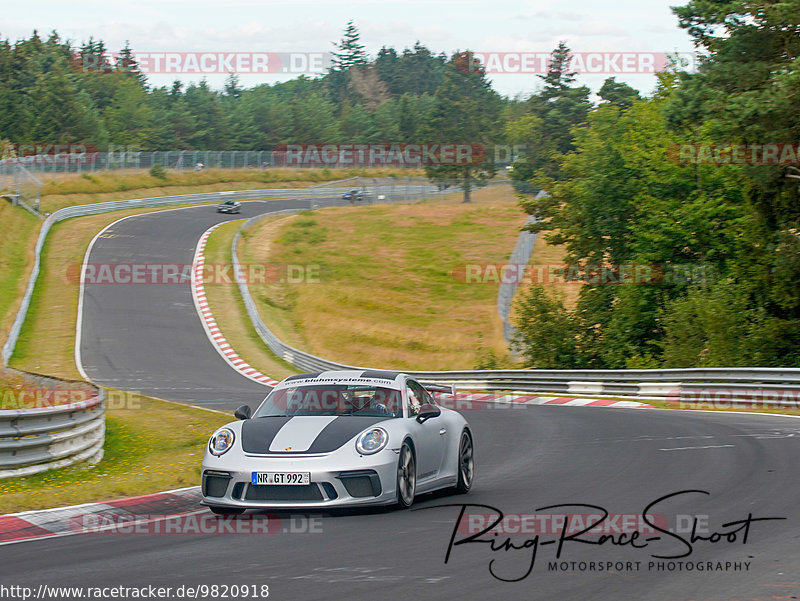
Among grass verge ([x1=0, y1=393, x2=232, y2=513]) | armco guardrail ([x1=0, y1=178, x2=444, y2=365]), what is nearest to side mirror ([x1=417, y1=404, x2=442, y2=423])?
grass verge ([x1=0, y1=393, x2=232, y2=513])

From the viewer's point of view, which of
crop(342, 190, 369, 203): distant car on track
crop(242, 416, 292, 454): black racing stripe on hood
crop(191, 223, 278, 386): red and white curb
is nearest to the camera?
crop(242, 416, 292, 454): black racing stripe on hood

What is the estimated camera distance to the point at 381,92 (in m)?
187

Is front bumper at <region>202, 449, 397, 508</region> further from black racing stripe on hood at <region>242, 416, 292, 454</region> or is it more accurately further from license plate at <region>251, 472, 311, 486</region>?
black racing stripe on hood at <region>242, 416, 292, 454</region>

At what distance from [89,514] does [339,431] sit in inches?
90.1

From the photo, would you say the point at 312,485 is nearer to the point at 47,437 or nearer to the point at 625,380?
the point at 47,437

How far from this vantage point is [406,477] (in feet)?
28.4

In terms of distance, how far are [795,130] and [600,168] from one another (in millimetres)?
11400

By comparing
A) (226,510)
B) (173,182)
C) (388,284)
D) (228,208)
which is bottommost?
(388,284)

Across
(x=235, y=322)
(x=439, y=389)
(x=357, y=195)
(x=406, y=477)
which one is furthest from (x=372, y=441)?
(x=357, y=195)

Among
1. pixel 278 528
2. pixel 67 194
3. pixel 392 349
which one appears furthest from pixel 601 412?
pixel 67 194

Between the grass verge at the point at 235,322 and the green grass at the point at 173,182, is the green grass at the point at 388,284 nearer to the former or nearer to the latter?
the grass verge at the point at 235,322

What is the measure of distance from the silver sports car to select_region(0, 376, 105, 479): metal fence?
9.05ft

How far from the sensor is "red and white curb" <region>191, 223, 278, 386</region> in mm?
32053

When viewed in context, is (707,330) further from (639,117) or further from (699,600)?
(699,600)
